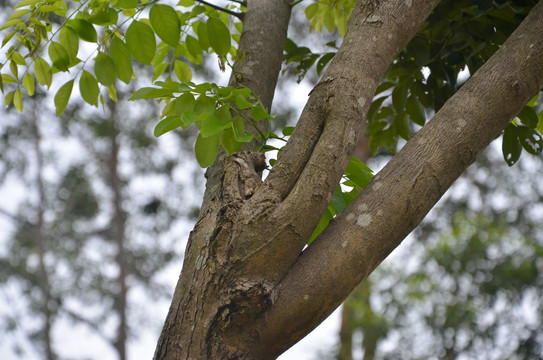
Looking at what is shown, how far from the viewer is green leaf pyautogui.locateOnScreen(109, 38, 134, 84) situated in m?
1.31

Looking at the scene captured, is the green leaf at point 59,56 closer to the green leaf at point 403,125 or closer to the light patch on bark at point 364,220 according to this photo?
the light patch on bark at point 364,220

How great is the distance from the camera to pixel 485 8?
1449 millimetres

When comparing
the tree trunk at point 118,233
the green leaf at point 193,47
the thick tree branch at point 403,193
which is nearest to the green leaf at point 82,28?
the green leaf at point 193,47

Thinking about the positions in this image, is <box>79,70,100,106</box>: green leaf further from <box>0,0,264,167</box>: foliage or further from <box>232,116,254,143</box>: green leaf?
<box>232,116,254,143</box>: green leaf

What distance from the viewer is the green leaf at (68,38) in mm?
1253

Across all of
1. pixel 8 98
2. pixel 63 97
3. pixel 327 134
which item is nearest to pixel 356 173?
pixel 327 134

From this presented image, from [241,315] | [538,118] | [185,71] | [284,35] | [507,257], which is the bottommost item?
[241,315]

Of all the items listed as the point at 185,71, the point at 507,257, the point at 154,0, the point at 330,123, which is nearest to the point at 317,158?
the point at 330,123

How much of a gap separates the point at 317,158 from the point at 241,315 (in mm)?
276

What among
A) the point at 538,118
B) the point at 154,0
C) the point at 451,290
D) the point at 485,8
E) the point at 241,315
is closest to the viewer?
the point at 241,315

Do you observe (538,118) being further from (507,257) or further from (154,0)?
(507,257)

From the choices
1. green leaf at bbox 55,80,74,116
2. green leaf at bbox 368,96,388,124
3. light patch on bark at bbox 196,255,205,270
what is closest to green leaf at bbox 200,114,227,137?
light patch on bark at bbox 196,255,205,270

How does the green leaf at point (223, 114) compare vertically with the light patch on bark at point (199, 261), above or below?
above

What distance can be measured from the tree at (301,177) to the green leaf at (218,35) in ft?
0.48
